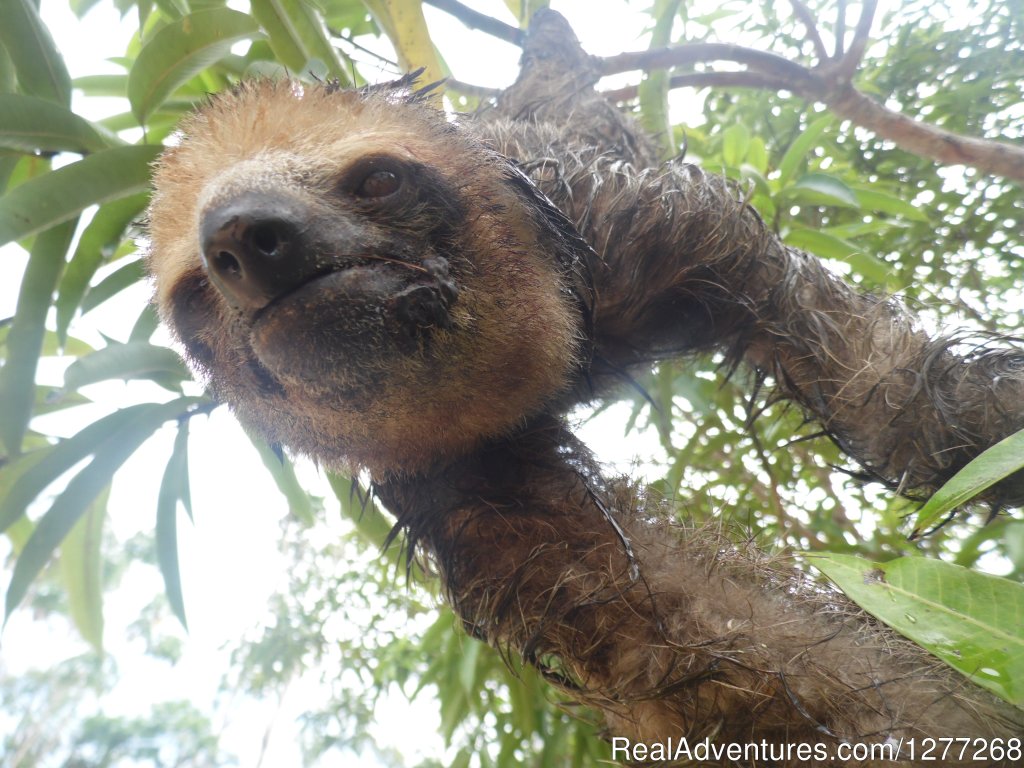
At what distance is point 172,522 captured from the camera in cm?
151

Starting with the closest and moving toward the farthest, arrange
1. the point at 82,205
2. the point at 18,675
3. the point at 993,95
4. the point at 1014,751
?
the point at 1014,751
the point at 82,205
the point at 993,95
the point at 18,675

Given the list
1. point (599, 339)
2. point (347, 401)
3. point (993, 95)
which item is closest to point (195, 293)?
point (347, 401)

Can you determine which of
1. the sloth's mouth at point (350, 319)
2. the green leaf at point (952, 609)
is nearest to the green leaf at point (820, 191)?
the green leaf at point (952, 609)

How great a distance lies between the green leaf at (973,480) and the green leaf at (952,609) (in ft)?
0.22

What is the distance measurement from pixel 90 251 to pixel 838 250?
1.60 m

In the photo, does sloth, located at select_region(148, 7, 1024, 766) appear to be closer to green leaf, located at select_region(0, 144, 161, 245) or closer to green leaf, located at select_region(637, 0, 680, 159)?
green leaf, located at select_region(0, 144, 161, 245)

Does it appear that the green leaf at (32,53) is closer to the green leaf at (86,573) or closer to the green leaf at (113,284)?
the green leaf at (113,284)

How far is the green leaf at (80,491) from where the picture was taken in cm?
131

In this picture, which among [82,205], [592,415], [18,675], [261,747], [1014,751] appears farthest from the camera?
[18,675]

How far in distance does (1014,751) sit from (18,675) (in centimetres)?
1223

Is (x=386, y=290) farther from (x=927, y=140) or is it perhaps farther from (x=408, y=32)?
(x=927, y=140)

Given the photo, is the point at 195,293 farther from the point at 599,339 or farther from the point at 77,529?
the point at 77,529

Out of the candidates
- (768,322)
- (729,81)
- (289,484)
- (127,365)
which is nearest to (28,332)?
(127,365)

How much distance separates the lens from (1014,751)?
0.77 metres
